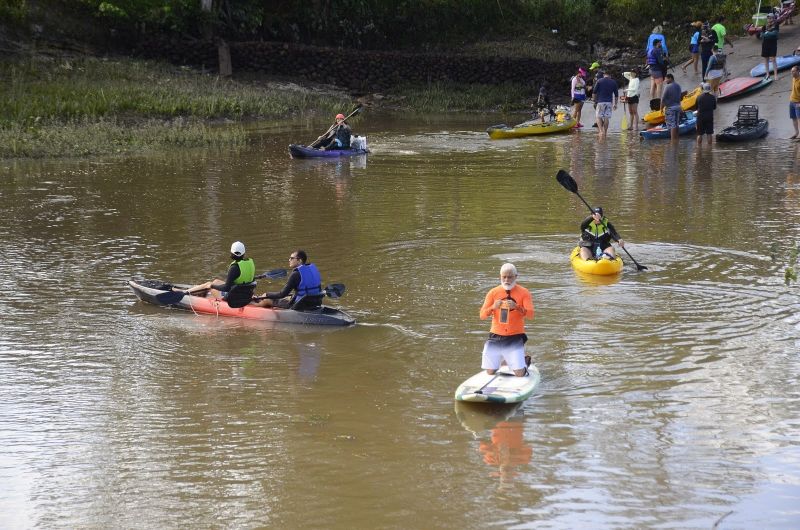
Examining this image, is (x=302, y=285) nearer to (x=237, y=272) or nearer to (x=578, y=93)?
(x=237, y=272)

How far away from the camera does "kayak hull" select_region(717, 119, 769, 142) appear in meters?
27.4

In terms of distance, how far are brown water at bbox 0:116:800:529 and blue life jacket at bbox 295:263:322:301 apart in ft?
1.98

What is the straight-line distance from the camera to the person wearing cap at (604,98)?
1135 inches

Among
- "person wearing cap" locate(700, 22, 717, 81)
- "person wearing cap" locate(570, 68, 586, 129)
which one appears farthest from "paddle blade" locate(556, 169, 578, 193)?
"person wearing cap" locate(700, 22, 717, 81)

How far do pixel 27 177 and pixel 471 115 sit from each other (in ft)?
66.3

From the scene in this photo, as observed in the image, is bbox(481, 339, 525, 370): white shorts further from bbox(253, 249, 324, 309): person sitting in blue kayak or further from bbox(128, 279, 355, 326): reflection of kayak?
bbox(253, 249, 324, 309): person sitting in blue kayak

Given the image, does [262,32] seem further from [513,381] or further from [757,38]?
[513,381]

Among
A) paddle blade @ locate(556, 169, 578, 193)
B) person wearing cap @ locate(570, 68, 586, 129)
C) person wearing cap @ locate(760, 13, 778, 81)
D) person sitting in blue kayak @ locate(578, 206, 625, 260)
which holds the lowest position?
person sitting in blue kayak @ locate(578, 206, 625, 260)

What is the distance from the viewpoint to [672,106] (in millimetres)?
27766

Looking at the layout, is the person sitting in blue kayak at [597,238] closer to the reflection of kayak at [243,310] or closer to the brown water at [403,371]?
the brown water at [403,371]

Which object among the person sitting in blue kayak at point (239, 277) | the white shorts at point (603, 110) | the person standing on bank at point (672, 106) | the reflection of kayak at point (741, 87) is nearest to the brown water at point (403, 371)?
the person sitting in blue kayak at point (239, 277)

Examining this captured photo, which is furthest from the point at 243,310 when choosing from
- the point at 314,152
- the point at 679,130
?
the point at 679,130

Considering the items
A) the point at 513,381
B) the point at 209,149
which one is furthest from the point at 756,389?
the point at 209,149

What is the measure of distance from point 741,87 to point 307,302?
22.3 meters
